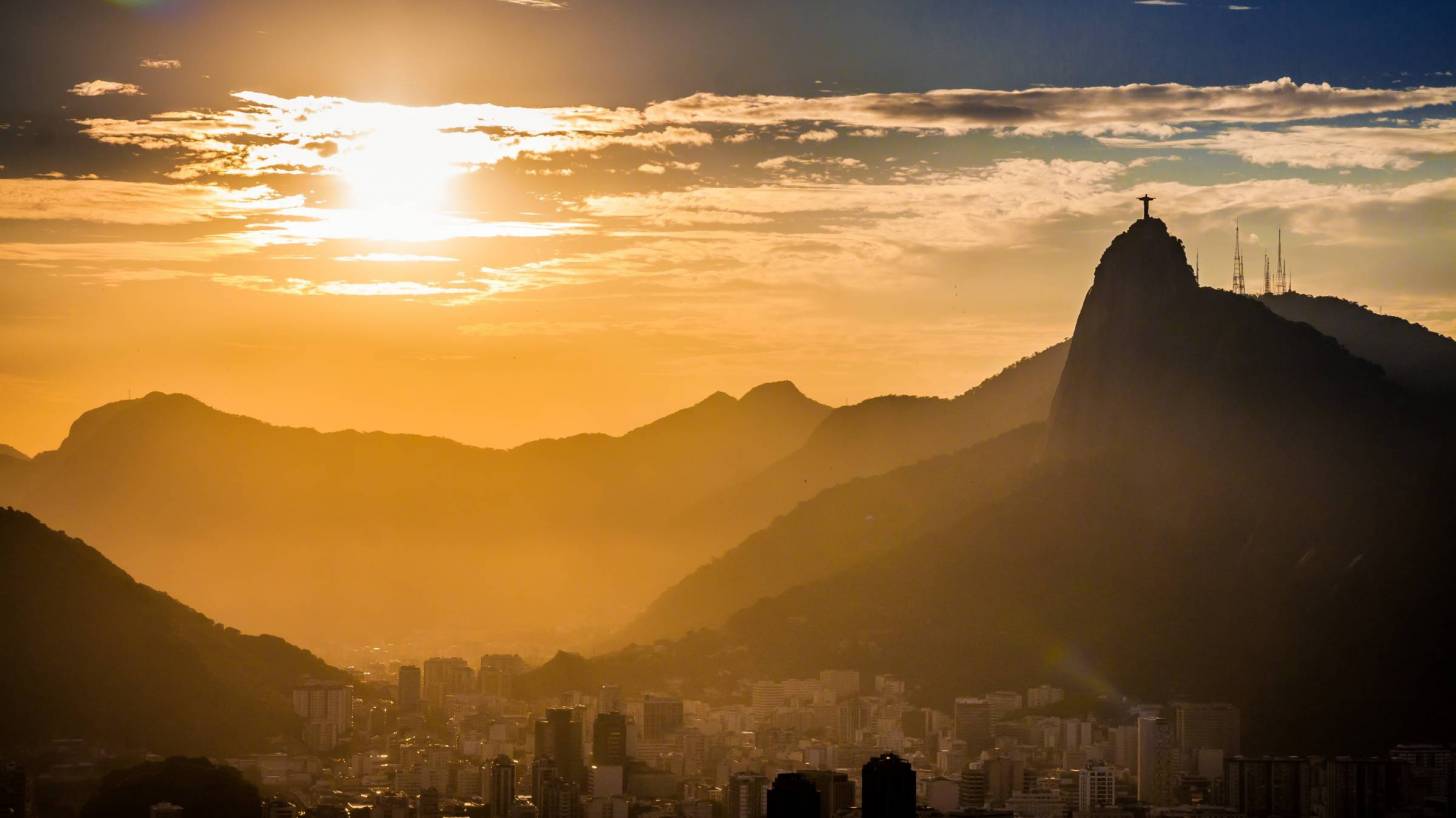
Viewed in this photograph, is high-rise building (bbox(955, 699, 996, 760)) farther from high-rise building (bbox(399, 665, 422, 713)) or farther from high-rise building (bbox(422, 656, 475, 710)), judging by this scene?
high-rise building (bbox(422, 656, 475, 710))

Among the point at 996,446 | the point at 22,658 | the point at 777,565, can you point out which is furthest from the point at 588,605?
the point at 22,658

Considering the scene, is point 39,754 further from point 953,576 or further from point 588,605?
point 588,605

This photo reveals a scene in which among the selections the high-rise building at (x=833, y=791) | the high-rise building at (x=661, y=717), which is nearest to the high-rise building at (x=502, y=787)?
the high-rise building at (x=833, y=791)

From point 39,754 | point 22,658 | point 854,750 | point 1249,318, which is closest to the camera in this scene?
point 39,754

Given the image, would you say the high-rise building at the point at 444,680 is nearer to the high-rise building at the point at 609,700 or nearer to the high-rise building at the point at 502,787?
the high-rise building at the point at 609,700

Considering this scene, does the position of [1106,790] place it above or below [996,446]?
below

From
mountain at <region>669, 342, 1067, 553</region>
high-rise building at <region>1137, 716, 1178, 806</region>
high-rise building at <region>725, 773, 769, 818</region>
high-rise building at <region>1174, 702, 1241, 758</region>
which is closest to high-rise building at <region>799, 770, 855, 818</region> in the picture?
high-rise building at <region>725, 773, 769, 818</region>
